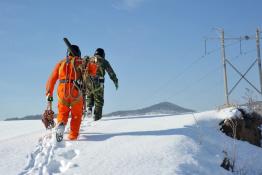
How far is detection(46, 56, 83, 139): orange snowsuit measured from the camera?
8289mm

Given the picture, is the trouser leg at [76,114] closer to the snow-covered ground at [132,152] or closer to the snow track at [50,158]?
the snow-covered ground at [132,152]

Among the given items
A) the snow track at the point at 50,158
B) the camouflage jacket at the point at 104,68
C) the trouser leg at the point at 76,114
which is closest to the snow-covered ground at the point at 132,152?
the snow track at the point at 50,158

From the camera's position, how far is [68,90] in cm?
835

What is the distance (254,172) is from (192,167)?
249cm

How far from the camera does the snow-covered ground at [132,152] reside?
6219 mm

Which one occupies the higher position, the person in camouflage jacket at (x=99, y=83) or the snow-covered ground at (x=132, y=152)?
the person in camouflage jacket at (x=99, y=83)

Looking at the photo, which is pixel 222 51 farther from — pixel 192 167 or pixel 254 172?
pixel 192 167

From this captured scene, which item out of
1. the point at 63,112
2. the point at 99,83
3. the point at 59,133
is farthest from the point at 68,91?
the point at 99,83

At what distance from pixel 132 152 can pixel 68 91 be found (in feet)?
6.82

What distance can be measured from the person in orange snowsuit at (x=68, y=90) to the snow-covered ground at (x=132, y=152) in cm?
38

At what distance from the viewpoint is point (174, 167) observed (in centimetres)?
624

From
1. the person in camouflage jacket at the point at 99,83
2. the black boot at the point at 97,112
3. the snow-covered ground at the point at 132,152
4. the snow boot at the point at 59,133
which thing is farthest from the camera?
the black boot at the point at 97,112

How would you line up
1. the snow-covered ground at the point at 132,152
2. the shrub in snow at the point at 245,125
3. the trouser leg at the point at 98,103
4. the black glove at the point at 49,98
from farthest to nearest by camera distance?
1. the trouser leg at the point at 98,103
2. the shrub in snow at the point at 245,125
3. the black glove at the point at 49,98
4. the snow-covered ground at the point at 132,152

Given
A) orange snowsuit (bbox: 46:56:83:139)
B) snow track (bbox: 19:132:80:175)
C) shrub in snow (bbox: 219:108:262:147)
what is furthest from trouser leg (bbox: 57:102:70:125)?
shrub in snow (bbox: 219:108:262:147)
